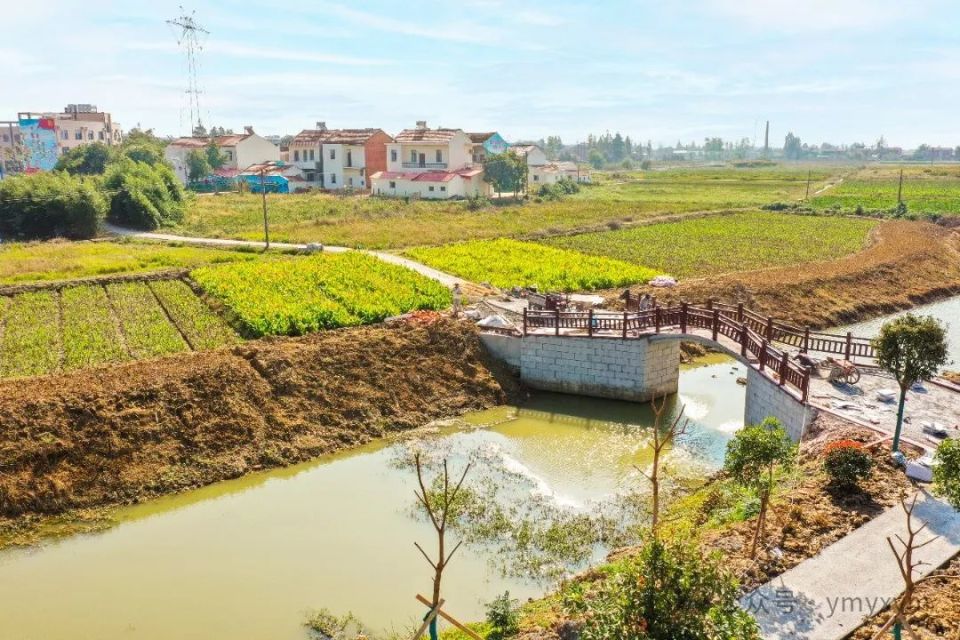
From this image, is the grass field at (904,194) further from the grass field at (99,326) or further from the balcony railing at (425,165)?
the grass field at (99,326)

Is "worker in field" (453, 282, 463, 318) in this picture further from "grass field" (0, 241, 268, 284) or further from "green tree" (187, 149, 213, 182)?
"green tree" (187, 149, 213, 182)

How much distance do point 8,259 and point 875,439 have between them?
111 feet

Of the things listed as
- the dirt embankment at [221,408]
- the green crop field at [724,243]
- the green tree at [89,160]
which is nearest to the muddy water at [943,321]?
the green crop field at [724,243]

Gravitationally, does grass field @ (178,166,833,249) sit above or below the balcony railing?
below

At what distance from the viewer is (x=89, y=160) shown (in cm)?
7550

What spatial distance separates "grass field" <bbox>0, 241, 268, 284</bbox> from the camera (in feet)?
98.9

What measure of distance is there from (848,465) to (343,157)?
207ft

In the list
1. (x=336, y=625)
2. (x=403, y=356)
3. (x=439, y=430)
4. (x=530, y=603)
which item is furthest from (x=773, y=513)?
(x=403, y=356)

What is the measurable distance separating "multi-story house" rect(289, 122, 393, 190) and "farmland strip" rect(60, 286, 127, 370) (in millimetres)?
43166

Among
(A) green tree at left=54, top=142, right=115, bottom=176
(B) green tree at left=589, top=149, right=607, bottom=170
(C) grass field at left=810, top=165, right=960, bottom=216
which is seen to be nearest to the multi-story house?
(A) green tree at left=54, top=142, right=115, bottom=176

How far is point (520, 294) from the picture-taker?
94.4 feet

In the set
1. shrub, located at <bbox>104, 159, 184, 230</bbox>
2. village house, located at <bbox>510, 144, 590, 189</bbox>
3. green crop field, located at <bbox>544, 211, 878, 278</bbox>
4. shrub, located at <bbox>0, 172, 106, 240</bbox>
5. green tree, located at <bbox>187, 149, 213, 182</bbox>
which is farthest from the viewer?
village house, located at <bbox>510, 144, 590, 189</bbox>

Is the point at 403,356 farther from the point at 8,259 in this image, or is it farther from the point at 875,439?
the point at 8,259

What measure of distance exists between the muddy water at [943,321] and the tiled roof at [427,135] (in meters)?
41.6
